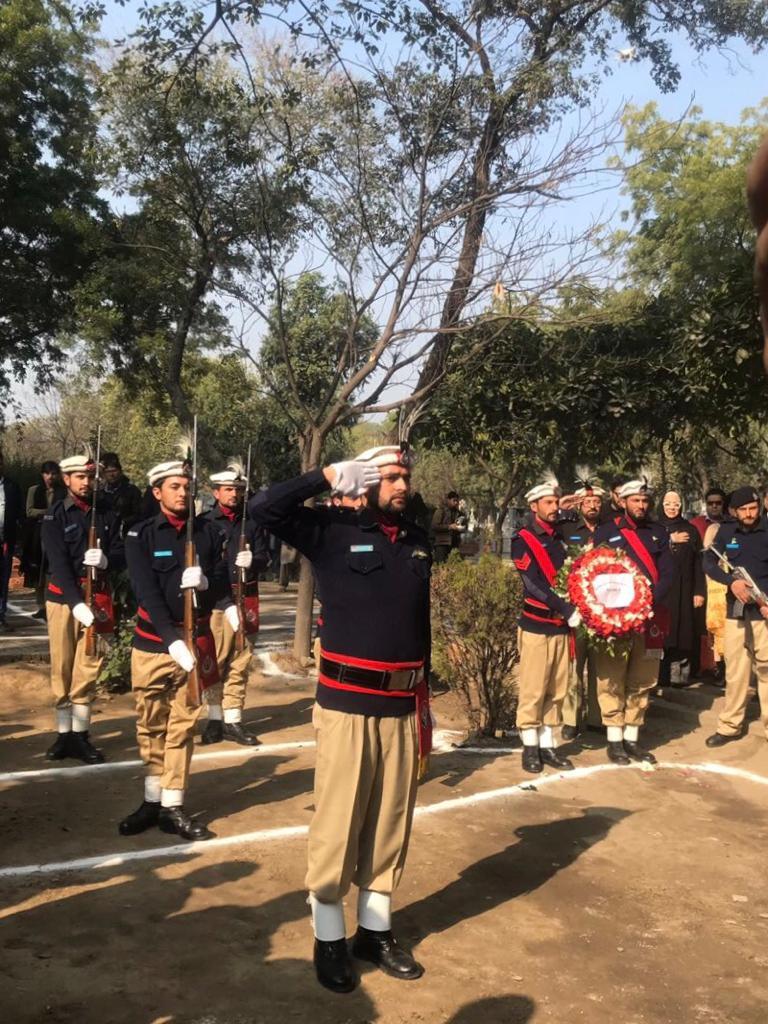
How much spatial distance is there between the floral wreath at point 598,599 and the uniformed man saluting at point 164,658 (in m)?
3.07

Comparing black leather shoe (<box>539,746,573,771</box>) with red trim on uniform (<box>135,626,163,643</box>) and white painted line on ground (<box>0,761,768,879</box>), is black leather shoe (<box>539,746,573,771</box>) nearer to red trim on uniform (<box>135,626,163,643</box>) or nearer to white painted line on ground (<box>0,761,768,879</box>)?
white painted line on ground (<box>0,761,768,879</box>)

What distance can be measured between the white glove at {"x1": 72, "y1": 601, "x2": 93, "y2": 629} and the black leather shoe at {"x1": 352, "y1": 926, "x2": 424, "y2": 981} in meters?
3.58

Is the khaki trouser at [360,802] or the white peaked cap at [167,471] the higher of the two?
the white peaked cap at [167,471]

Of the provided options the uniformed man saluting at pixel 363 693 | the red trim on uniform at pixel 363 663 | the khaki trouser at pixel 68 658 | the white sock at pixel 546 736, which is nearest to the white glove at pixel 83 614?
the khaki trouser at pixel 68 658

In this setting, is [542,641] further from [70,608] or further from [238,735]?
[70,608]

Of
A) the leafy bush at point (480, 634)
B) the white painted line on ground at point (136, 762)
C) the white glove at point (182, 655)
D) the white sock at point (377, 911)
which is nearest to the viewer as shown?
the white sock at point (377, 911)

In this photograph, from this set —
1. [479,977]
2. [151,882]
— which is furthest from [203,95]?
[479,977]

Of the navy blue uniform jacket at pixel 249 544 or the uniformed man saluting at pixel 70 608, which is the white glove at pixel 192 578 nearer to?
the uniformed man saluting at pixel 70 608

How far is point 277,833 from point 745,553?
5.07m

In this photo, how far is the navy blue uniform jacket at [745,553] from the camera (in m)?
8.86

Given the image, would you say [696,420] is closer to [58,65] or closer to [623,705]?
[623,705]

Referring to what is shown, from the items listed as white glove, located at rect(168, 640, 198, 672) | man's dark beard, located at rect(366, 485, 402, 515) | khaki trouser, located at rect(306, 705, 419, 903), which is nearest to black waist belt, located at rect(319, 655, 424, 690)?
khaki trouser, located at rect(306, 705, 419, 903)

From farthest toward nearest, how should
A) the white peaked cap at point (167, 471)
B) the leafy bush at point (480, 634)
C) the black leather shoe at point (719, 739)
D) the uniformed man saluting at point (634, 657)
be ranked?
1. the black leather shoe at point (719, 739)
2. the leafy bush at point (480, 634)
3. the uniformed man saluting at point (634, 657)
4. the white peaked cap at point (167, 471)

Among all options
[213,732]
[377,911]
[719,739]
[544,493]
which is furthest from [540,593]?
[377,911]
